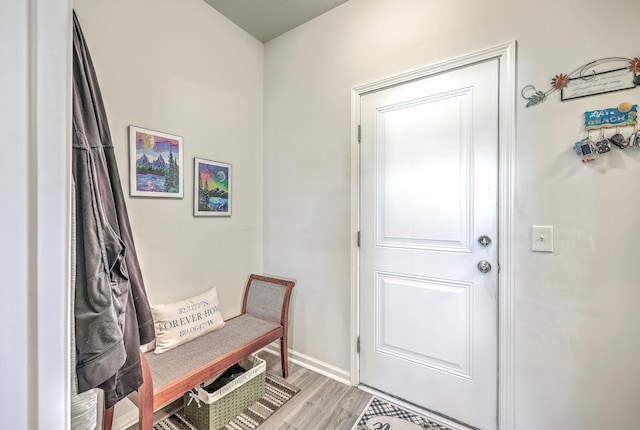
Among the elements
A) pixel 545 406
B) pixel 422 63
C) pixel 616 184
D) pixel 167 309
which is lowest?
pixel 545 406

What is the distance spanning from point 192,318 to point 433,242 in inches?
63.3

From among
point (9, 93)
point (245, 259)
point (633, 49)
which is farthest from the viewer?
point (245, 259)

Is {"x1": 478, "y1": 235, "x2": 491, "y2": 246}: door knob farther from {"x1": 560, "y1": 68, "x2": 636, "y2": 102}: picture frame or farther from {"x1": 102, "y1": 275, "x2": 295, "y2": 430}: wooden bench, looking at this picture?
{"x1": 102, "y1": 275, "x2": 295, "y2": 430}: wooden bench

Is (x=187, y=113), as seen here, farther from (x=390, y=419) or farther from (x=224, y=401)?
(x=390, y=419)

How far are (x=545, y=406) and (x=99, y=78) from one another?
287 centimetres

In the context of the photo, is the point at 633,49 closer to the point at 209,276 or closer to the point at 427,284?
the point at 427,284

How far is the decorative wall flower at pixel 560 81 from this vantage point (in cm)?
131

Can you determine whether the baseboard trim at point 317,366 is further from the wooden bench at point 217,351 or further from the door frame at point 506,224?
the door frame at point 506,224

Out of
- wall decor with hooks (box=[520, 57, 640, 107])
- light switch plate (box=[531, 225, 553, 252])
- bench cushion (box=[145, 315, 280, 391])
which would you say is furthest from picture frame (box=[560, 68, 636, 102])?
bench cushion (box=[145, 315, 280, 391])

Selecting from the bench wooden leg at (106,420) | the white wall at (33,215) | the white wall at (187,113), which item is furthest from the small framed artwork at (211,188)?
the white wall at (33,215)

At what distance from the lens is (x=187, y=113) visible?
1878 millimetres

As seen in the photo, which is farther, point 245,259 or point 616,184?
point 245,259

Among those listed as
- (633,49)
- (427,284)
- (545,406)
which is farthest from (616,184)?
(545,406)

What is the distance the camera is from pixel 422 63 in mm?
1694
